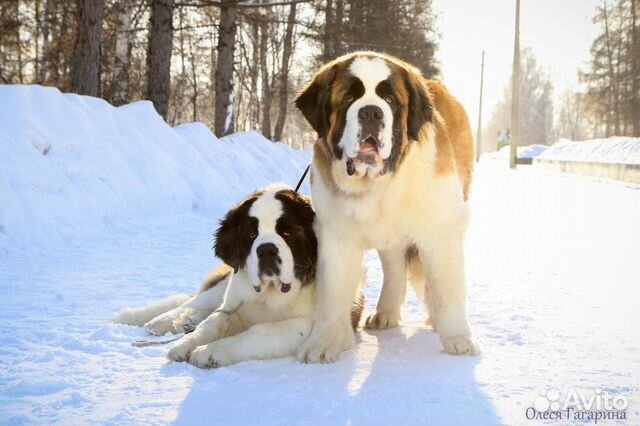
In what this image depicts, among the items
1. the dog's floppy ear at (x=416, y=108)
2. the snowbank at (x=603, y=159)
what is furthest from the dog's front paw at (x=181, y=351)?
the snowbank at (x=603, y=159)

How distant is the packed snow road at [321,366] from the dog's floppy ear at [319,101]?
1.16 meters

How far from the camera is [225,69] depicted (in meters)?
14.2

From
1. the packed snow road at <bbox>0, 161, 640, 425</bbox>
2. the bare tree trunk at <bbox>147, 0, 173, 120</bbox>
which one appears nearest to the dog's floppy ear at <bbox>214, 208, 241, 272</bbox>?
the packed snow road at <bbox>0, 161, 640, 425</bbox>

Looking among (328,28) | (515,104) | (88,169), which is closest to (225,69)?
(328,28)

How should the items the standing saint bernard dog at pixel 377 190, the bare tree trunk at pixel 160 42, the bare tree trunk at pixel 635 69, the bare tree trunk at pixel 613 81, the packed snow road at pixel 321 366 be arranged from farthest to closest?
the bare tree trunk at pixel 613 81 < the bare tree trunk at pixel 635 69 < the bare tree trunk at pixel 160 42 < the standing saint bernard dog at pixel 377 190 < the packed snow road at pixel 321 366

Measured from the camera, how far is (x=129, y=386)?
7.93 feet

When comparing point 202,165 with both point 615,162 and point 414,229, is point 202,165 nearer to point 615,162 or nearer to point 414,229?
point 414,229

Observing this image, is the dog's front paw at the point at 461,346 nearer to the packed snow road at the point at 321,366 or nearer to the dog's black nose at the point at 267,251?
the packed snow road at the point at 321,366


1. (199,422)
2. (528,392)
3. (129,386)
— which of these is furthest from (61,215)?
(528,392)

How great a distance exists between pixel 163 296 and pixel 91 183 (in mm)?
3005

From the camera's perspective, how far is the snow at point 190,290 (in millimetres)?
2238

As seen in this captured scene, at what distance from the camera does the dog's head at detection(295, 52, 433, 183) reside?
2680 millimetres

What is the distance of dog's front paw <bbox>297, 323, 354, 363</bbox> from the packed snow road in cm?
7

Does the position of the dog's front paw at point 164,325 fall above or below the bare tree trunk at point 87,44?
below
